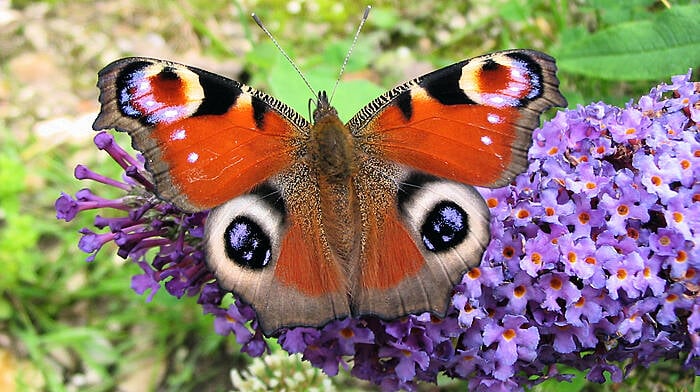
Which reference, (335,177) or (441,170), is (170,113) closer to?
(335,177)

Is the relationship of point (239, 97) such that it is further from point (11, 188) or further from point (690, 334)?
point (11, 188)

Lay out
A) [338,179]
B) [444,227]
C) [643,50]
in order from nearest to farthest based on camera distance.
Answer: [444,227], [338,179], [643,50]

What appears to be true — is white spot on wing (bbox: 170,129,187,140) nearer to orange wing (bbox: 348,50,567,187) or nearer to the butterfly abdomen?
the butterfly abdomen

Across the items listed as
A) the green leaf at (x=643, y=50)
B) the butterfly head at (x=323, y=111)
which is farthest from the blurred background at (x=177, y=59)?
the butterfly head at (x=323, y=111)

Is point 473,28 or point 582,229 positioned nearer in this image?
point 582,229

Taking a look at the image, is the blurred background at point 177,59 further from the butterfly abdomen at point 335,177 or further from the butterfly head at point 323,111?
the butterfly abdomen at point 335,177

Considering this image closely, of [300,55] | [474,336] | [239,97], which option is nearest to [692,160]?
[474,336]

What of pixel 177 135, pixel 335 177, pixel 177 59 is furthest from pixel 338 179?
pixel 177 59

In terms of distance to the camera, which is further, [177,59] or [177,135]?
[177,59]
